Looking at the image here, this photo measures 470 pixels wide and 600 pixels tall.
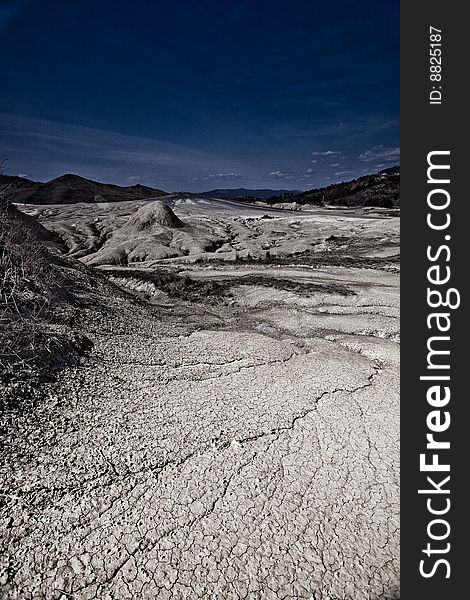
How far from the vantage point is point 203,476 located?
5.61 metres

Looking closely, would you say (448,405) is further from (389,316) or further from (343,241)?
(343,241)

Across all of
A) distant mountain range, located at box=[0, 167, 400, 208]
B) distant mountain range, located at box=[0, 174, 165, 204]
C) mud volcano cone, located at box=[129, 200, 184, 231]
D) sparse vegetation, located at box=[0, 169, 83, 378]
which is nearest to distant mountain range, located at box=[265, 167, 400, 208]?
distant mountain range, located at box=[0, 167, 400, 208]

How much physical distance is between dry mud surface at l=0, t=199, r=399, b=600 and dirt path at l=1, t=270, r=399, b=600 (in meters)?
0.02

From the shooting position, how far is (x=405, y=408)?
405cm

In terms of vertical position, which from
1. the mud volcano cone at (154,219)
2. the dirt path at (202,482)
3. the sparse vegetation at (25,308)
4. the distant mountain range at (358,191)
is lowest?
the dirt path at (202,482)

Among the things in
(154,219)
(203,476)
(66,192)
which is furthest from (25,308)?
(66,192)

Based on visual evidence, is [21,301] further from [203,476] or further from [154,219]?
[154,219]

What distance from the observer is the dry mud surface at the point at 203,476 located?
4297mm

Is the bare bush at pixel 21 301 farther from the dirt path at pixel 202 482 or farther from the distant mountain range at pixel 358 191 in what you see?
the distant mountain range at pixel 358 191

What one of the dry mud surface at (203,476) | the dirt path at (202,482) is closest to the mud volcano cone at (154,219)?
the dry mud surface at (203,476)

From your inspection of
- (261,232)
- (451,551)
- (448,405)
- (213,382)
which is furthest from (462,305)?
(261,232)

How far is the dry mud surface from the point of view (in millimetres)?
4297

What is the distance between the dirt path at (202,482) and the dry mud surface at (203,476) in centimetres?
2

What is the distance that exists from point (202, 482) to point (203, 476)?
122mm
